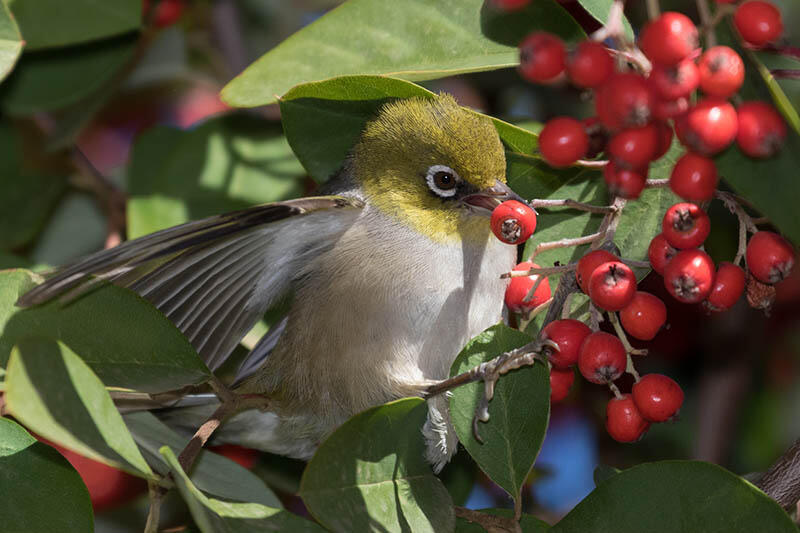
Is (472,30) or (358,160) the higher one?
(472,30)

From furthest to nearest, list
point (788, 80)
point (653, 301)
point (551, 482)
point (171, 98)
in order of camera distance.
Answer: point (171, 98) → point (551, 482) → point (653, 301) → point (788, 80)

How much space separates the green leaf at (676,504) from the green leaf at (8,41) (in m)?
1.77

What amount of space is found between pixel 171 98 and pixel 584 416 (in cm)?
258

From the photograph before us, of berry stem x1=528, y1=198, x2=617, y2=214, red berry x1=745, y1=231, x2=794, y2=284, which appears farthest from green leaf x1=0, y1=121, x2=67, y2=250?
red berry x1=745, y1=231, x2=794, y2=284

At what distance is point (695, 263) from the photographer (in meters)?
1.89

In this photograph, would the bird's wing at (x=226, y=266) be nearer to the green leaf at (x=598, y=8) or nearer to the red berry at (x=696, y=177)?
the green leaf at (x=598, y=8)

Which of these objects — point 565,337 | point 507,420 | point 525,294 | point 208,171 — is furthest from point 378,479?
point 208,171

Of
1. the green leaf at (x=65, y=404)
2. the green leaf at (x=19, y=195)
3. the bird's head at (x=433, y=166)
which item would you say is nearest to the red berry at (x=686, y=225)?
the bird's head at (x=433, y=166)

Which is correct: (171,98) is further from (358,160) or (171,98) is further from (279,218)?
(279,218)

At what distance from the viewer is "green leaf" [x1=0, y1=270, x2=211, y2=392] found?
2.17 meters

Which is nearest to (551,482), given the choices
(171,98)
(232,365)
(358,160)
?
(232,365)

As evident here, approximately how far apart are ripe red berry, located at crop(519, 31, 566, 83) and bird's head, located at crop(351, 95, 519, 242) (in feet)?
2.88

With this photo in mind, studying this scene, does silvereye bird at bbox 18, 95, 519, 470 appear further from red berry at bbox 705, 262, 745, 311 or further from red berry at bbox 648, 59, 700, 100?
red berry at bbox 648, 59, 700, 100

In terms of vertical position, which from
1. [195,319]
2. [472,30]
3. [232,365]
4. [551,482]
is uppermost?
[472,30]
